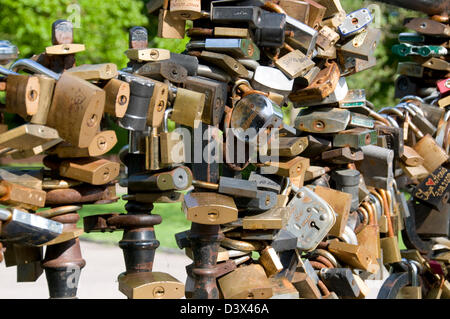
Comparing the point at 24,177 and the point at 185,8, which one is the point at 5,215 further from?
the point at 185,8

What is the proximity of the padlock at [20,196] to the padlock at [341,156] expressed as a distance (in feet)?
5.81

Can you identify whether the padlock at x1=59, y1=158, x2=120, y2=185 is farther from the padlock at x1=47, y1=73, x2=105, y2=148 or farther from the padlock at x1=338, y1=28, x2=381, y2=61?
the padlock at x1=338, y1=28, x2=381, y2=61

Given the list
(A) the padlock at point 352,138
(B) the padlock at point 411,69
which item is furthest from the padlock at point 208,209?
(B) the padlock at point 411,69

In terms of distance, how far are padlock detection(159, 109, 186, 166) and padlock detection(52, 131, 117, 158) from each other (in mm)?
195

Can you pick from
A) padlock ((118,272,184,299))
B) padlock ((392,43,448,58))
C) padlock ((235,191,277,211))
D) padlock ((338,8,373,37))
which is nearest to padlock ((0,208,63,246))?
padlock ((118,272,184,299))

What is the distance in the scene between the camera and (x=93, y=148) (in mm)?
2551

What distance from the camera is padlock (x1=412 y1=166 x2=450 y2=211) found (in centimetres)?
476

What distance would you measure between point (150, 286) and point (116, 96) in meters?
0.68

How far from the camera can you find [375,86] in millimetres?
19578

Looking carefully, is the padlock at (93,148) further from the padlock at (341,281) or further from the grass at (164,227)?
the grass at (164,227)

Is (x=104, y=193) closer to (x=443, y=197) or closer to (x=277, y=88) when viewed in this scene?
(x=277, y=88)

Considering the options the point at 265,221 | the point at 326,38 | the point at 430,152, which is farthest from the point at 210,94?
the point at 430,152
